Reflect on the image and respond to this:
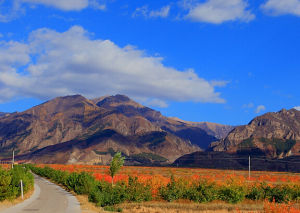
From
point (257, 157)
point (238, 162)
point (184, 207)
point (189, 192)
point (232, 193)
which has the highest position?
point (189, 192)

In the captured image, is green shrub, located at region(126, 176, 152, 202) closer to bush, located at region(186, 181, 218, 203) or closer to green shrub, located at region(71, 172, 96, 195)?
bush, located at region(186, 181, 218, 203)

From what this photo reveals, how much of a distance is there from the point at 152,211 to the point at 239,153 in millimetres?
168449

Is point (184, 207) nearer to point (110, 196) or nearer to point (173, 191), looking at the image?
point (173, 191)

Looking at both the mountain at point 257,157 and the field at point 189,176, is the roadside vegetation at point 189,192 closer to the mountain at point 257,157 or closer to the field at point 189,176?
the field at point 189,176

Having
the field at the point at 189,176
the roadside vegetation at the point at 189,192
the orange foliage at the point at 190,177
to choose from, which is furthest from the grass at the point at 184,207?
the field at the point at 189,176

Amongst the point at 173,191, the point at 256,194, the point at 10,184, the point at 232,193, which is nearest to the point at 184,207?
the point at 173,191

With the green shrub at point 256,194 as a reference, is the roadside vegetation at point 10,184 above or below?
above

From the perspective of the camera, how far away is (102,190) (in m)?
32.4

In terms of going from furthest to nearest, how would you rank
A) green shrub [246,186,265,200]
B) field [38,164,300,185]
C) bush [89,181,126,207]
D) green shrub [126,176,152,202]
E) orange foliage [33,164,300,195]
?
field [38,164,300,185], orange foliage [33,164,300,195], green shrub [246,186,265,200], green shrub [126,176,152,202], bush [89,181,126,207]

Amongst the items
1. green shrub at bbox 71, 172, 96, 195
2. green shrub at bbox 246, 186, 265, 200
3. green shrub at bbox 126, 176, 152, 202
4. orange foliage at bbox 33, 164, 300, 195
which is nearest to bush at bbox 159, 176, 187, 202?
orange foliage at bbox 33, 164, 300, 195

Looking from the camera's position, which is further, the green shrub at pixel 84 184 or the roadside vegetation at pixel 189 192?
the green shrub at pixel 84 184

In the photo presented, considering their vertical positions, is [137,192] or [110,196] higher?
[137,192]

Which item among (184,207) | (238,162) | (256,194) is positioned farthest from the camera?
(238,162)

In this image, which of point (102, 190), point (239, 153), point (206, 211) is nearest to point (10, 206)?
point (102, 190)
